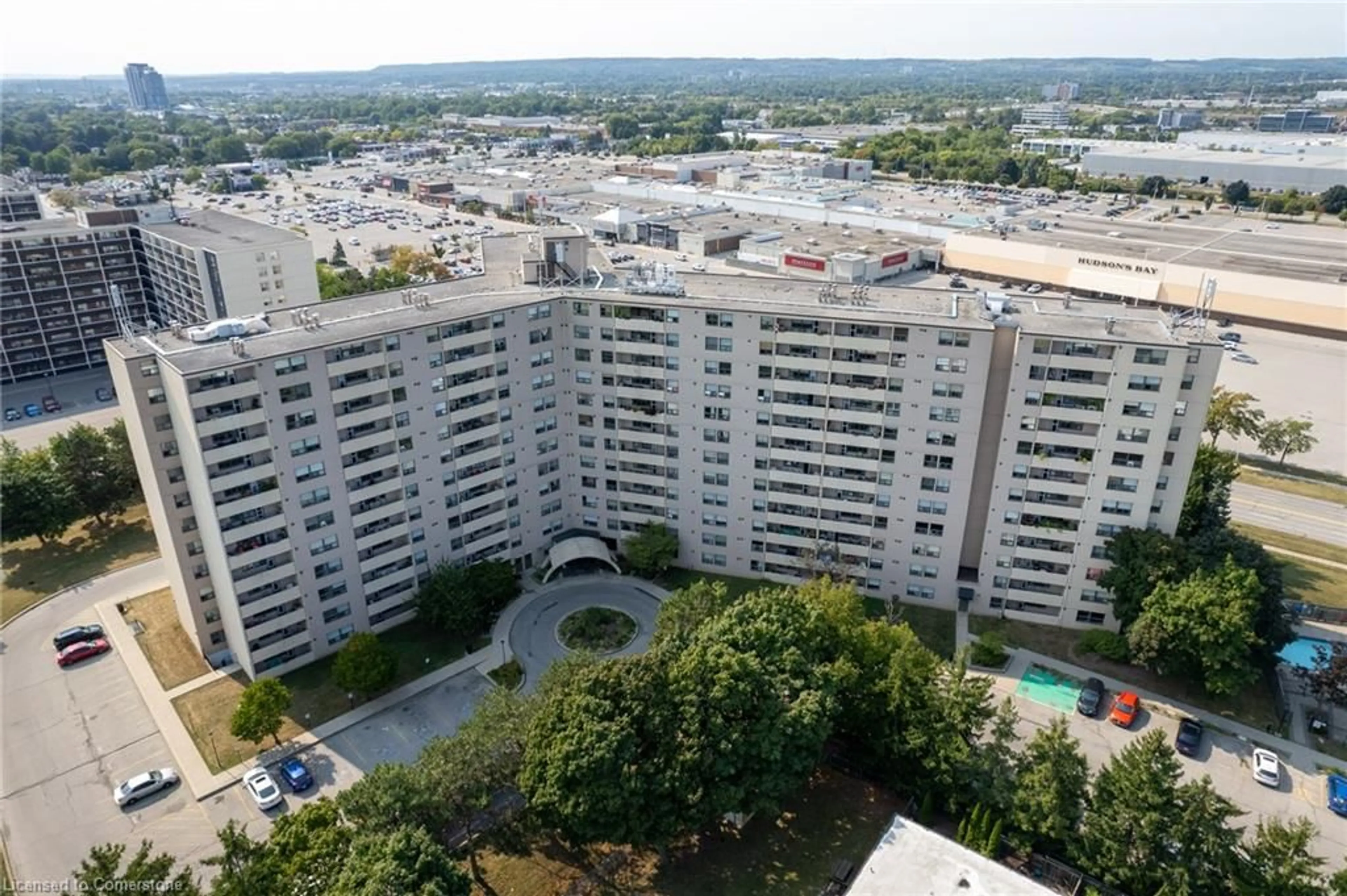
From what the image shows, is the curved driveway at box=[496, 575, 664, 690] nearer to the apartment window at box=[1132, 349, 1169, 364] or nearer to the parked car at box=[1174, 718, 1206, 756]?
the parked car at box=[1174, 718, 1206, 756]

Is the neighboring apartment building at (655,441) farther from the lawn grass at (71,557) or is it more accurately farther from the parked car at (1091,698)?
the lawn grass at (71,557)

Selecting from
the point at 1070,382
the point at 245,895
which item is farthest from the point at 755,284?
the point at 245,895

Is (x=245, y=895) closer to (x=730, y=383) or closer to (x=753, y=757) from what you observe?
(x=753, y=757)

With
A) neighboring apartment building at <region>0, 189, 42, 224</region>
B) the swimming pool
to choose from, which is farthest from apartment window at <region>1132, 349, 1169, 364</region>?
neighboring apartment building at <region>0, 189, 42, 224</region>

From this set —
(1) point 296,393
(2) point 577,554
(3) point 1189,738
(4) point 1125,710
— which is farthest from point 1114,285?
(1) point 296,393

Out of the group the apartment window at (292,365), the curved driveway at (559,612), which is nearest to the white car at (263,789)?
the curved driveway at (559,612)

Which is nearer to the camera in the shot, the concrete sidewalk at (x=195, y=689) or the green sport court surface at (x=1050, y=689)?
the concrete sidewalk at (x=195, y=689)

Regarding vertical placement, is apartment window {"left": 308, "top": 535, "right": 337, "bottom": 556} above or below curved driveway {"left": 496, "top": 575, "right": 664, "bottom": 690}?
above
